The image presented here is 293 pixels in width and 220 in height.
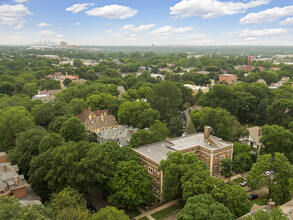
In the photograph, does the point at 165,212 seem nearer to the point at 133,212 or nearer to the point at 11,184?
the point at 133,212

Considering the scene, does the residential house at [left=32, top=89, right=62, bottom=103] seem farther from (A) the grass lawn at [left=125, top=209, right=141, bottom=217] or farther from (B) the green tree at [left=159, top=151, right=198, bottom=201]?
(B) the green tree at [left=159, top=151, right=198, bottom=201]

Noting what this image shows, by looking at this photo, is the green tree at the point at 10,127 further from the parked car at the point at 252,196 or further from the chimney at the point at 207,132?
the parked car at the point at 252,196

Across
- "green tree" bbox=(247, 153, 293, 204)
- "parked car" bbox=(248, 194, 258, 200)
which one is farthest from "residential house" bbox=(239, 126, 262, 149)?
"green tree" bbox=(247, 153, 293, 204)

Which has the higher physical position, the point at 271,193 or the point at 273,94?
the point at 273,94

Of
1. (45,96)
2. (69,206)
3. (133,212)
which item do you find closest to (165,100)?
(133,212)

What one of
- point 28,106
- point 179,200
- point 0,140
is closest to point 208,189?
point 179,200

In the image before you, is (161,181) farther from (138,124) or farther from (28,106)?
(28,106)
